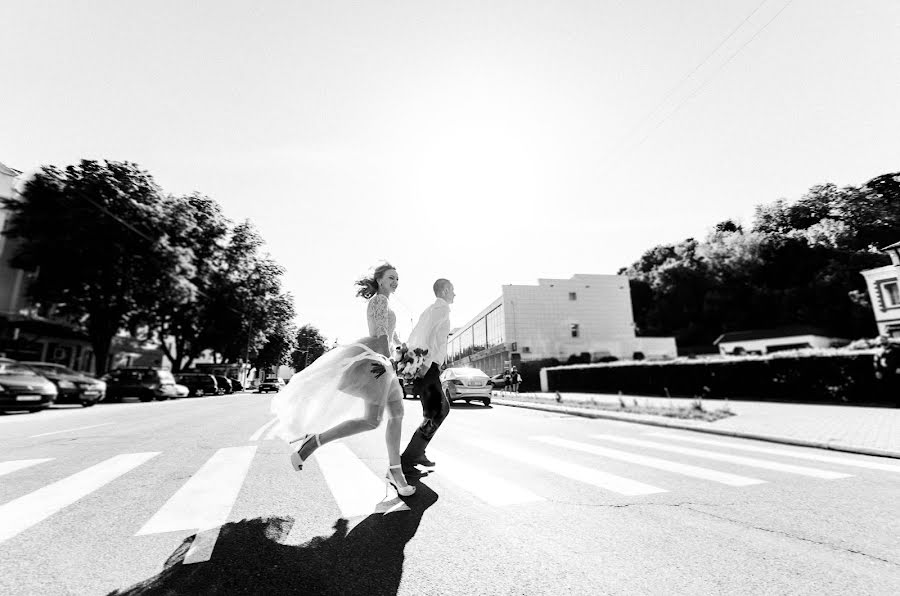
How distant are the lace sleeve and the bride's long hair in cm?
32

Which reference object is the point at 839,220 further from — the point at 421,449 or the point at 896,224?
the point at 421,449

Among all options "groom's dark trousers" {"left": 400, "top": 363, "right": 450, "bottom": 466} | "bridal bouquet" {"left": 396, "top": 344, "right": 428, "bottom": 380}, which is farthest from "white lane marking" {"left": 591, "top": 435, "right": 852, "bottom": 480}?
"bridal bouquet" {"left": 396, "top": 344, "right": 428, "bottom": 380}

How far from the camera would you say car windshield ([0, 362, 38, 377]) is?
13.3 meters

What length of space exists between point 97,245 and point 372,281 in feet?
85.4

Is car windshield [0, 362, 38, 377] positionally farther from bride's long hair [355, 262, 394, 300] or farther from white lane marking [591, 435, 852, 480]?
white lane marking [591, 435, 852, 480]

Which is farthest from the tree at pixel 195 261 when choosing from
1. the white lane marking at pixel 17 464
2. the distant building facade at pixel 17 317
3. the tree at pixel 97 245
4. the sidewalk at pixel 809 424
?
the sidewalk at pixel 809 424

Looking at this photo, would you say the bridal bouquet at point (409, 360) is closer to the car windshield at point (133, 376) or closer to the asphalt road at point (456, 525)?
the asphalt road at point (456, 525)

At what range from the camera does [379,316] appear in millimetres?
3992

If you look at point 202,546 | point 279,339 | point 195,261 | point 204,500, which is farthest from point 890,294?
point 279,339

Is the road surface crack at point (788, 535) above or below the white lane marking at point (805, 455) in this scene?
above

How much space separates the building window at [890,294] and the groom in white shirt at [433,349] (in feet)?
153

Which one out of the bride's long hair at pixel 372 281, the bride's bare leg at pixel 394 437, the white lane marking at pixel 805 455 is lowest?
the white lane marking at pixel 805 455

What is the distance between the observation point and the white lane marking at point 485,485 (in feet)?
11.8

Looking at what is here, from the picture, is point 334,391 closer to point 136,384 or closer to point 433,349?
point 433,349
